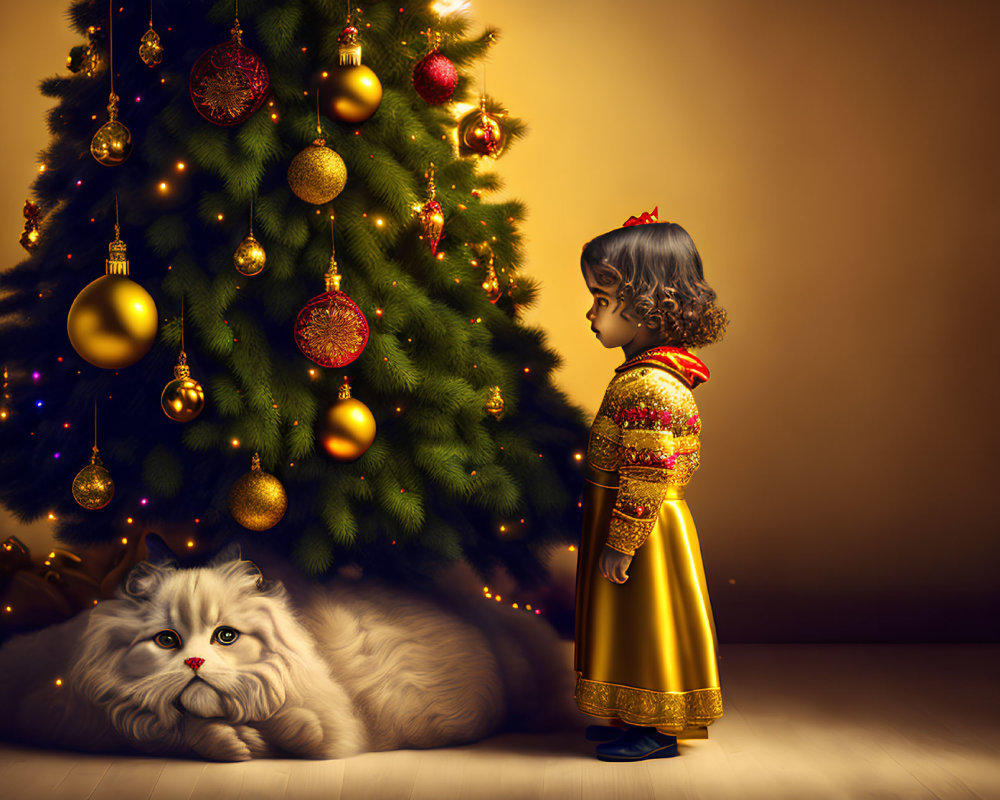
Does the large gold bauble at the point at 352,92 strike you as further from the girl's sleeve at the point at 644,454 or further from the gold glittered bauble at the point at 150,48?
the girl's sleeve at the point at 644,454

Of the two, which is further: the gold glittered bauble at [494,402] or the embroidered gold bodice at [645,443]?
the gold glittered bauble at [494,402]

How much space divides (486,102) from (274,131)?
0.61 m

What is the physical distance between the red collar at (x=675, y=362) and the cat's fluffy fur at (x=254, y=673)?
722mm

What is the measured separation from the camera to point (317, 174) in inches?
72.9

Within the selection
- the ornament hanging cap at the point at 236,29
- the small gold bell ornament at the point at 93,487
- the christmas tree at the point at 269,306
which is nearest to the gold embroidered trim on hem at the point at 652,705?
the christmas tree at the point at 269,306

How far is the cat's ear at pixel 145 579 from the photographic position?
1.93 m

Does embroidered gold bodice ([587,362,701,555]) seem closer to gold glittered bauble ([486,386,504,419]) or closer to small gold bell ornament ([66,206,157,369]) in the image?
gold glittered bauble ([486,386,504,419])

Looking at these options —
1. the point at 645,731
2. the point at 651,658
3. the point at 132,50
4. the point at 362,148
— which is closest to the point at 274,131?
the point at 362,148

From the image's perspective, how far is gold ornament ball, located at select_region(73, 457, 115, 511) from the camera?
1916 millimetres

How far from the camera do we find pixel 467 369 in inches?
81.3

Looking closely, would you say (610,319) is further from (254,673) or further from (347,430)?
(254,673)

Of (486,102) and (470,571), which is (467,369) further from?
(486,102)

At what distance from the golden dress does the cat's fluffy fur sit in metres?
0.29

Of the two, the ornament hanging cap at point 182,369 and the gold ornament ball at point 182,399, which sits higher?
the ornament hanging cap at point 182,369
